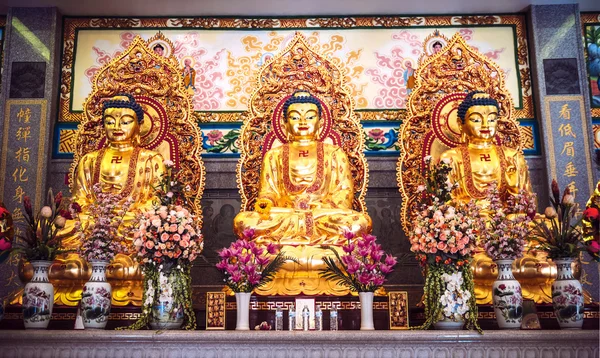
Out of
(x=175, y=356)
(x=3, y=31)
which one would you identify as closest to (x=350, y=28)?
(x=3, y=31)

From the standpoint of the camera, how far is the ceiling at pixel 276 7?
711cm

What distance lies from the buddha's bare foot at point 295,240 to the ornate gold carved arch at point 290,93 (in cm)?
98

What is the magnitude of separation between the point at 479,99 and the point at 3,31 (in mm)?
5108

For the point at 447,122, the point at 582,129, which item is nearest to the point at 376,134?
the point at 447,122

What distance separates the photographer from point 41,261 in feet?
15.3

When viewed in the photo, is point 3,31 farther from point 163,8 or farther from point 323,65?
point 323,65

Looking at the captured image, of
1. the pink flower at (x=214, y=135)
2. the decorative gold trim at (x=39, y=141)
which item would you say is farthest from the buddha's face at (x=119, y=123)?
the pink flower at (x=214, y=135)

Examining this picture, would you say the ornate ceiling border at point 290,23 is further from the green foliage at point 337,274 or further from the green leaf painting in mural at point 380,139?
the green foliage at point 337,274

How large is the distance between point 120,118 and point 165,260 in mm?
2276

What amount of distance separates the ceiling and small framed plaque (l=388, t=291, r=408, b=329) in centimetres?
359

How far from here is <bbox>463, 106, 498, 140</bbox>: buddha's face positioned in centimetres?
636

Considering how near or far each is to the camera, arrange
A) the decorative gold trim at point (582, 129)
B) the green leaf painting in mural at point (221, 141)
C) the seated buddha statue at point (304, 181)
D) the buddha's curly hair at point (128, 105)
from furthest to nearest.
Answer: the green leaf painting in mural at point (221, 141) → the decorative gold trim at point (582, 129) → the buddha's curly hair at point (128, 105) → the seated buddha statue at point (304, 181)

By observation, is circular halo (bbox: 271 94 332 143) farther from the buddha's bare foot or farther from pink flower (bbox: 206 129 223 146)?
the buddha's bare foot

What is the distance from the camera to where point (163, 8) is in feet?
23.8
